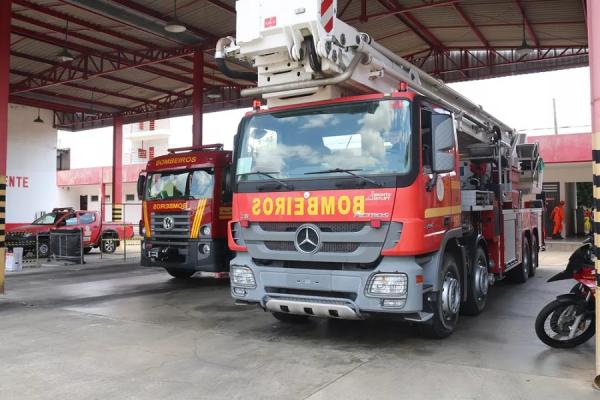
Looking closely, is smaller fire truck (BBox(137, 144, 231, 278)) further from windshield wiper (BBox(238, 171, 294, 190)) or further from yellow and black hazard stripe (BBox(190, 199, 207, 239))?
windshield wiper (BBox(238, 171, 294, 190))

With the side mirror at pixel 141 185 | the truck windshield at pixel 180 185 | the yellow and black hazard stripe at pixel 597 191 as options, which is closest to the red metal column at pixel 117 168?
the side mirror at pixel 141 185

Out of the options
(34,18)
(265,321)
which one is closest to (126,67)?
(34,18)

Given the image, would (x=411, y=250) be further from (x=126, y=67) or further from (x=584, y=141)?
(x=584, y=141)

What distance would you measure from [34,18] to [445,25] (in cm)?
1212

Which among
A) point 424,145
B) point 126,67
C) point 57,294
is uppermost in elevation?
point 126,67

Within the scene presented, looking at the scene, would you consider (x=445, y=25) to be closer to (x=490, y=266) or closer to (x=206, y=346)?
(x=490, y=266)

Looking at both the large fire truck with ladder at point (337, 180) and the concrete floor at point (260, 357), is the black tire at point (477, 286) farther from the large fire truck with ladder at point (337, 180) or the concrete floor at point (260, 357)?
the large fire truck with ladder at point (337, 180)

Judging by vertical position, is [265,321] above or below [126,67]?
below

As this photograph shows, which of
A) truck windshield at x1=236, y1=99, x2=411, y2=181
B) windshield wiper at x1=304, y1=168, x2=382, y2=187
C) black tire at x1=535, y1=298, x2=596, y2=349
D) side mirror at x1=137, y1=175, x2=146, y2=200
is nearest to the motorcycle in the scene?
black tire at x1=535, y1=298, x2=596, y2=349

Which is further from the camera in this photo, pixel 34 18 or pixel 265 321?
pixel 34 18

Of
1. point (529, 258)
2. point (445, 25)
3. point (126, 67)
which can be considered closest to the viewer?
point (529, 258)

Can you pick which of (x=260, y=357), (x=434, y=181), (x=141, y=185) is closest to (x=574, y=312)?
(x=434, y=181)

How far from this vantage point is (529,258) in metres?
11.2

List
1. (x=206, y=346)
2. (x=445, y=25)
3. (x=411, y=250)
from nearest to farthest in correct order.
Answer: (x=411, y=250) → (x=206, y=346) → (x=445, y=25)
